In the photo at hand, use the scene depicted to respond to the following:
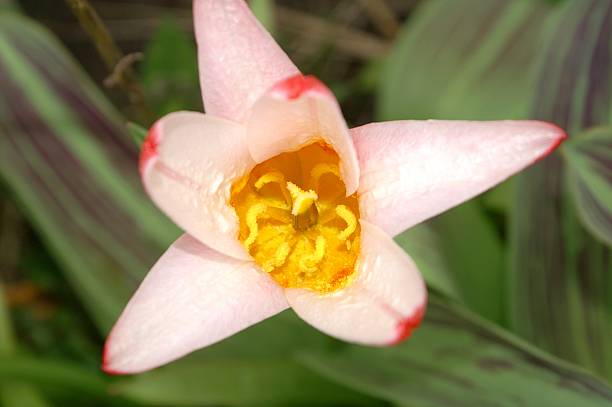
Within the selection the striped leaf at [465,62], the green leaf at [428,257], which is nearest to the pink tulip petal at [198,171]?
the green leaf at [428,257]

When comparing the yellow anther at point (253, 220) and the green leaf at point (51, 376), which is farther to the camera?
the green leaf at point (51, 376)

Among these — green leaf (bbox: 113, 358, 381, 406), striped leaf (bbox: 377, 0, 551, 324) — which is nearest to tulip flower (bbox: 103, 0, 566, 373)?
green leaf (bbox: 113, 358, 381, 406)

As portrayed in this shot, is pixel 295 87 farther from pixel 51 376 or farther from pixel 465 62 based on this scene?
pixel 465 62

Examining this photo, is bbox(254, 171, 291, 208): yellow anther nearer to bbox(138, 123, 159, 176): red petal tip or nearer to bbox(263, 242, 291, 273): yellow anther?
bbox(263, 242, 291, 273): yellow anther

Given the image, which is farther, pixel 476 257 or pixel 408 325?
pixel 476 257

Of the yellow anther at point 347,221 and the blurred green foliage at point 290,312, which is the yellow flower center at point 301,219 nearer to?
the yellow anther at point 347,221

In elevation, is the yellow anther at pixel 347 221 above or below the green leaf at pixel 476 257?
above

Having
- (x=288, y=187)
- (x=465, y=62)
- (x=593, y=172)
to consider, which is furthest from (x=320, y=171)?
(x=465, y=62)

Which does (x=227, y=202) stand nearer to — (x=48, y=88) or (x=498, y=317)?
(x=48, y=88)
